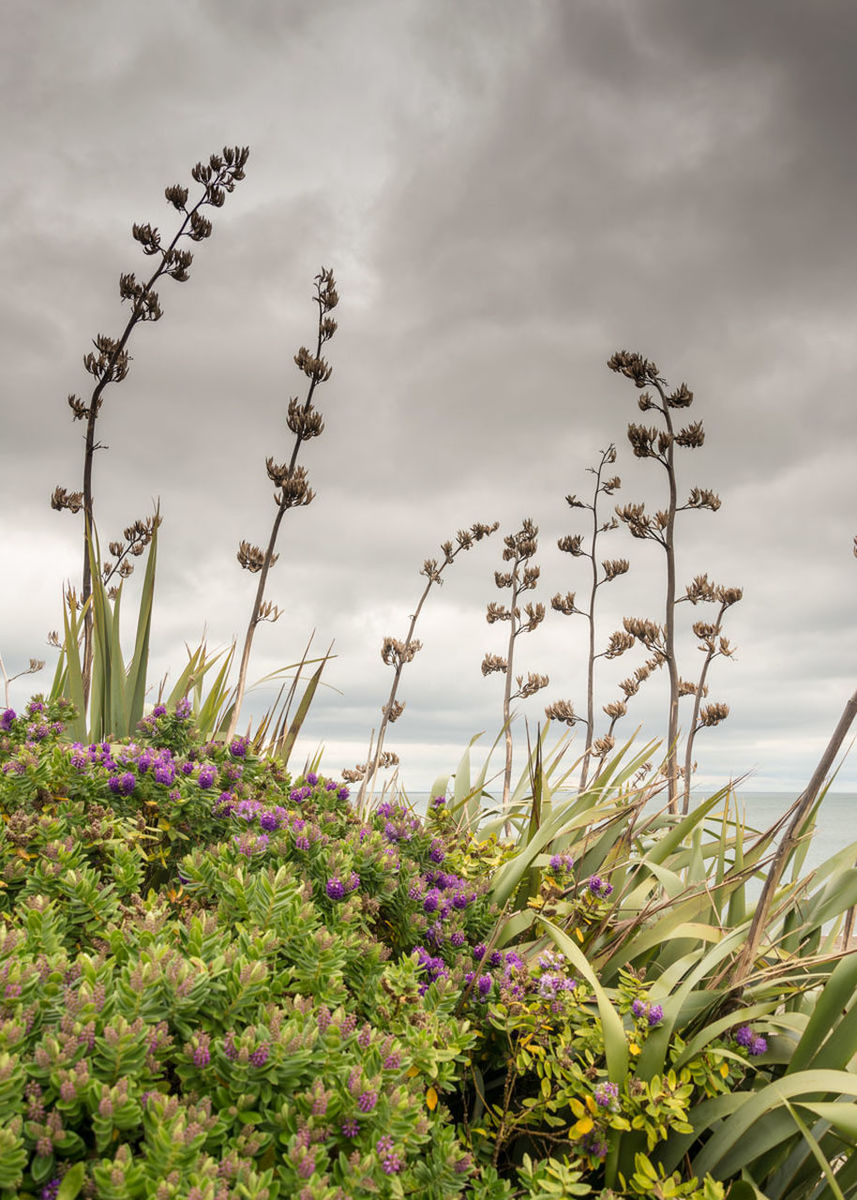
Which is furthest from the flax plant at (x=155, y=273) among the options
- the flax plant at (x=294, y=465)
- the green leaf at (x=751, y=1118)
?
the green leaf at (x=751, y=1118)

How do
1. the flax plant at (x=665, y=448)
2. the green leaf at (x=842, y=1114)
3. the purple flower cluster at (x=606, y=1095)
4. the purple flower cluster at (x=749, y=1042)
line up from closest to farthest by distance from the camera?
the green leaf at (x=842, y=1114)
the purple flower cluster at (x=606, y=1095)
the purple flower cluster at (x=749, y=1042)
the flax plant at (x=665, y=448)

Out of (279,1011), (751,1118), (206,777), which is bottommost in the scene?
(751,1118)

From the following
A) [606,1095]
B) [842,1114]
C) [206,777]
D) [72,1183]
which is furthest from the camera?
[206,777]

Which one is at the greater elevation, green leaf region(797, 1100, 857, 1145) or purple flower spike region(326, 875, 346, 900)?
purple flower spike region(326, 875, 346, 900)

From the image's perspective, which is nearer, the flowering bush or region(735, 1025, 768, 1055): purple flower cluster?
the flowering bush

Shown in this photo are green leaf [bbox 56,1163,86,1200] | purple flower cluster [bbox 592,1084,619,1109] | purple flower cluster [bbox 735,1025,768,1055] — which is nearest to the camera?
green leaf [bbox 56,1163,86,1200]

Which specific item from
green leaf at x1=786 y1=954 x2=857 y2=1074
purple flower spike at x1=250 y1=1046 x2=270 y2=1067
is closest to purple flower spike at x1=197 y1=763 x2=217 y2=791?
purple flower spike at x1=250 y1=1046 x2=270 y2=1067

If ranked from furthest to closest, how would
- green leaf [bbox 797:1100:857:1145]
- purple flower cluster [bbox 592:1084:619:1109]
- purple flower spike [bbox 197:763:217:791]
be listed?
purple flower spike [bbox 197:763:217:791], purple flower cluster [bbox 592:1084:619:1109], green leaf [bbox 797:1100:857:1145]

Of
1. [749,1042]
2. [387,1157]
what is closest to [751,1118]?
[749,1042]

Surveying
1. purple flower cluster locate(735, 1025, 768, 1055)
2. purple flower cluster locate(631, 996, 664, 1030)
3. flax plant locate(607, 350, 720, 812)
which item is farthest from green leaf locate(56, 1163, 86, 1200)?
flax plant locate(607, 350, 720, 812)

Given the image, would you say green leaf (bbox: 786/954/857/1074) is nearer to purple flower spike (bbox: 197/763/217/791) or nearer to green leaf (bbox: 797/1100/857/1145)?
green leaf (bbox: 797/1100/857/1145)

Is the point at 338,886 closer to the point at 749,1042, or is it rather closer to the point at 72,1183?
the point at 72,1183

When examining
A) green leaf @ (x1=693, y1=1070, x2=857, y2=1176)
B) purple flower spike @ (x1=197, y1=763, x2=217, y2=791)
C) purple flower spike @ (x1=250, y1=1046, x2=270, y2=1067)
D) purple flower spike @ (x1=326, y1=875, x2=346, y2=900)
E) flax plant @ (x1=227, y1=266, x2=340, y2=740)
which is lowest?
green leaf @ (x1=693, y1=1070, x2=857, y2=1176)

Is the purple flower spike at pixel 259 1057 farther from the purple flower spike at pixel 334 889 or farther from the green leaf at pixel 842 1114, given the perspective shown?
the green leaf at pixel 842 1114
